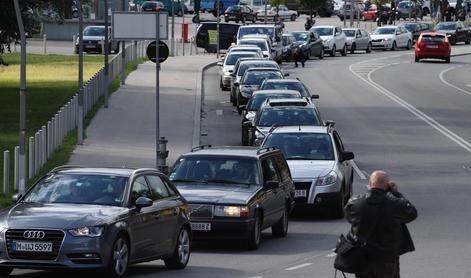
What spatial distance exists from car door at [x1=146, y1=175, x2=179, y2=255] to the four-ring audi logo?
1.86 meters

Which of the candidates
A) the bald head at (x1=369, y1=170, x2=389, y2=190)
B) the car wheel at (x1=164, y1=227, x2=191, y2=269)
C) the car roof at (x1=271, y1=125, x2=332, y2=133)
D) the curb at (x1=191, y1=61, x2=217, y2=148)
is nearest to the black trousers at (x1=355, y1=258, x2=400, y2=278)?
the bald head at (x1=369, y1=170, x2=389, y2=190)

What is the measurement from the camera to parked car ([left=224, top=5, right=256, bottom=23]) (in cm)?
10381

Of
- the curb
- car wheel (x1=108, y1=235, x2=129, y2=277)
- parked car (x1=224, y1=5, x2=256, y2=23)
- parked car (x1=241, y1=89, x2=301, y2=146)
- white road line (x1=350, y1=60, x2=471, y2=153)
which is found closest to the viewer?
car wheel (x1=108, y1=235, x2=129, y2=277)

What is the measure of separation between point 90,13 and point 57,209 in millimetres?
82165

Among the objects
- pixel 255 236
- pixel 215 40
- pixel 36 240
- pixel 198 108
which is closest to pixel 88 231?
pixel 36 240

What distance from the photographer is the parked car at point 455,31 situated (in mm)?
85750

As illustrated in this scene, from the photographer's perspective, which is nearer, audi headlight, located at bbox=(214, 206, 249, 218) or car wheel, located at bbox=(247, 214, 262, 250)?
audi headlight, located at bbox=(214, 206, 249, 218)

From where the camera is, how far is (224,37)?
75312 mm

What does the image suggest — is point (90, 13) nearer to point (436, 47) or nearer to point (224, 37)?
point (224, 37)

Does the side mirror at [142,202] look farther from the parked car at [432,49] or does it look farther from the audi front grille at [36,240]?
the parked car at [432,49]

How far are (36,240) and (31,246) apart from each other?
0.08 m

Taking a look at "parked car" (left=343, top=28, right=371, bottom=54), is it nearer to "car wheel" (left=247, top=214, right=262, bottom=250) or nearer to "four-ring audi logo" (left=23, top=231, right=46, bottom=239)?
"car wheel" (left=247, top=214, right=262, bottom=250)

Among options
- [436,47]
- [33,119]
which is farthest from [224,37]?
[33,119]

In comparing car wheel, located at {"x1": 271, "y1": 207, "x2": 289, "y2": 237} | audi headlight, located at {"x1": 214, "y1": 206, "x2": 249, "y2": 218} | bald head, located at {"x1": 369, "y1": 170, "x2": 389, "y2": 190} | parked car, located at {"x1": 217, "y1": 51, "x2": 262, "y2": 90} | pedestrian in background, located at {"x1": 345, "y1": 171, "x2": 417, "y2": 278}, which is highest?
bald head, located at {"x1": 369, "y1": 170, "x2": 389, "y2": 190}
